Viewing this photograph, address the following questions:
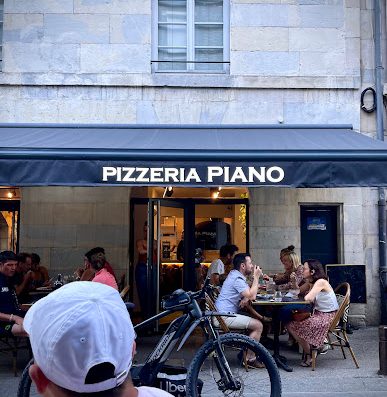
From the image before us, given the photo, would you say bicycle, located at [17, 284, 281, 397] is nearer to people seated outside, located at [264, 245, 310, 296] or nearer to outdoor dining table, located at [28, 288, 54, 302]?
outdoor dining table, located at [28, 288, 54, 302]

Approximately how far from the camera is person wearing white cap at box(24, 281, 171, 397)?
1415 mm

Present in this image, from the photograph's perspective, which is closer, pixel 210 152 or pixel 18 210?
pixel 210 152

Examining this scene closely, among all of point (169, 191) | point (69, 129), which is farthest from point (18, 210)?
point (169, 191)

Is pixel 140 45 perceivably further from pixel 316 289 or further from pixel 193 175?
pixel 316 289

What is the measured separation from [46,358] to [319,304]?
20.3 ft

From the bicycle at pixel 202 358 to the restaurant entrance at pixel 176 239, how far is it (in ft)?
15.6

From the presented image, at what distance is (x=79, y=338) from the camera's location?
1.42 metres

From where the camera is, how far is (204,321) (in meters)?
5.17

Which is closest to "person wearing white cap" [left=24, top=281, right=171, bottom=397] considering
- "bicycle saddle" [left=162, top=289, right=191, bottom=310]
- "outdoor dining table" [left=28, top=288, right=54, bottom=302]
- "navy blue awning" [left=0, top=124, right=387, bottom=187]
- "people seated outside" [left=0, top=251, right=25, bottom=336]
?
"bicycle saddle" [left=162, top=289, right=191, bottom=310]

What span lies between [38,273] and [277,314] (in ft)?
13.9

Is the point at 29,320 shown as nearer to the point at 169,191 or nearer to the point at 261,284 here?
the point at 261,284

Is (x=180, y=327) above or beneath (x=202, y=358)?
above

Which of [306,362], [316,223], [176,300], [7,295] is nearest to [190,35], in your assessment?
[316,223]

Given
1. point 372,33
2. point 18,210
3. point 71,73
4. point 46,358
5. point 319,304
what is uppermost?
point 372,33
